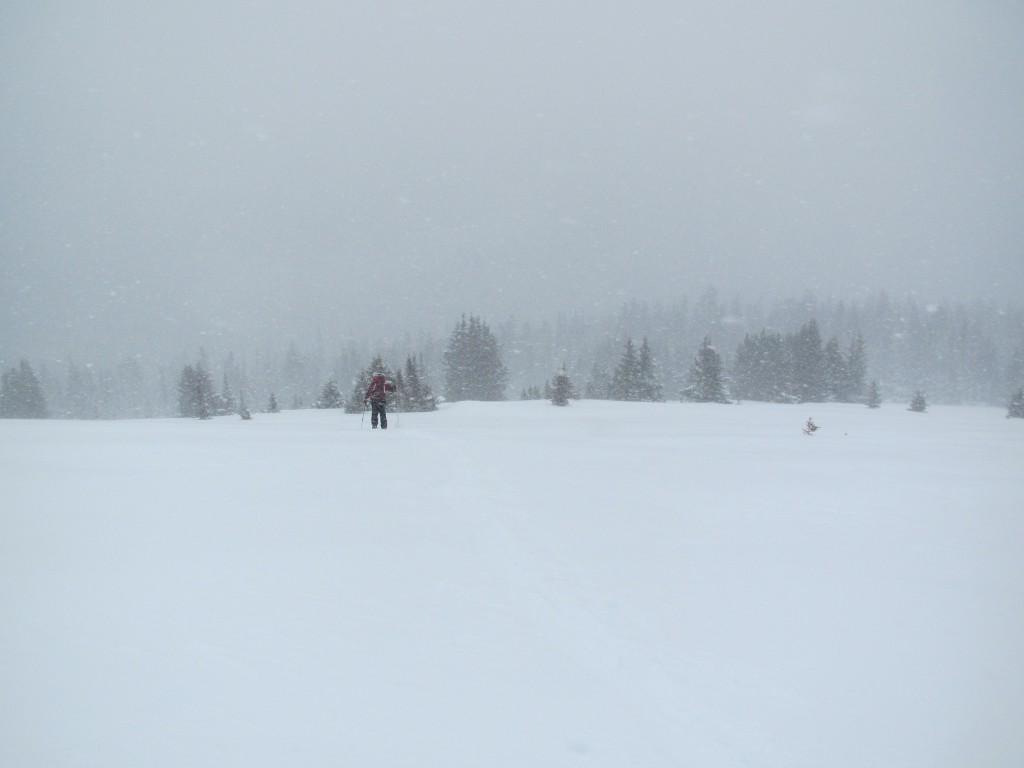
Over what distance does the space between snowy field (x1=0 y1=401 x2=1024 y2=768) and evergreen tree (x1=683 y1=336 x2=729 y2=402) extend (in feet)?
134

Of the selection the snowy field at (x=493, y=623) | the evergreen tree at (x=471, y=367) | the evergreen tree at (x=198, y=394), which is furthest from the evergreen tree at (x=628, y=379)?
the snowy field at (x=493, y=623)

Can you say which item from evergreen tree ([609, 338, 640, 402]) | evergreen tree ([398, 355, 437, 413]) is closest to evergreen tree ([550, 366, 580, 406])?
evergreen tree ([398, 355, 437, 413])

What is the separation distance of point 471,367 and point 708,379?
2423cm

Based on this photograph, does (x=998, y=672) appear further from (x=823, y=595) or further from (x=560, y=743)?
(x=560, y=743)

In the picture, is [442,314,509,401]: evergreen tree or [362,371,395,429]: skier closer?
[362,371,395,429]: skier

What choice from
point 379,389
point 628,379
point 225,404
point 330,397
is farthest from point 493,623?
point 225,404

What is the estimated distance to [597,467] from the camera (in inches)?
399

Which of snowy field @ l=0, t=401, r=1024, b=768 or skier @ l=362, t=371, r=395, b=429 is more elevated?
skier @ l=362, t=371, r=395, b=429

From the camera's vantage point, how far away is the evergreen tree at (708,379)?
1880 inches

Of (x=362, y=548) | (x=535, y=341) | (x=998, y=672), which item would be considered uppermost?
(x=535, y=341)

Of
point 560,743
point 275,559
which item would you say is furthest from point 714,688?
point 275,559

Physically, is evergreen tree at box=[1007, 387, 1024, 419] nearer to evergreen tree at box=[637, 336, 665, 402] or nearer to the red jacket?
evergreen tree at box=[637, 336, 665, 402]

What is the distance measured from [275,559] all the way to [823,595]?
5107mm

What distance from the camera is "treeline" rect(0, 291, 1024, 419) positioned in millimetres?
51188
